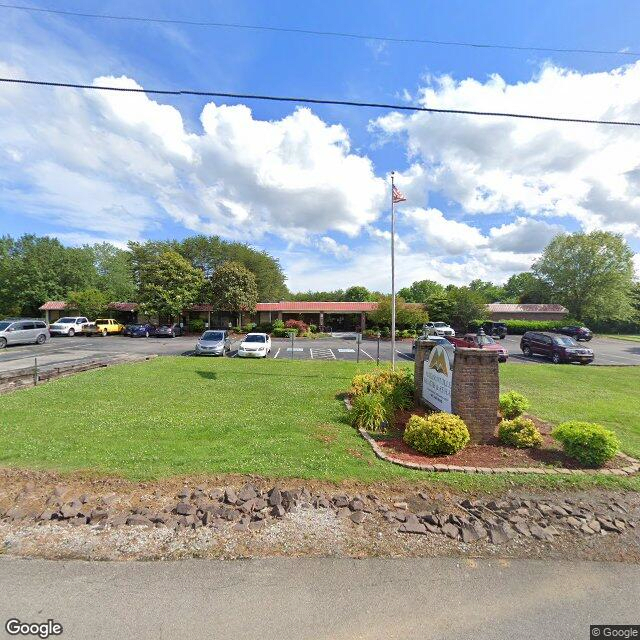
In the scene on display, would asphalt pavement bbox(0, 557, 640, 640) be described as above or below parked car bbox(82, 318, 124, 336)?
below

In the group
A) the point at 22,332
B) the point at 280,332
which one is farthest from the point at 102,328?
the point at 280,332

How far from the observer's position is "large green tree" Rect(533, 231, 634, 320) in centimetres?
4428

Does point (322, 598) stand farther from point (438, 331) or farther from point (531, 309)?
point (531, 309)

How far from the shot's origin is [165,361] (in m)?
15.7

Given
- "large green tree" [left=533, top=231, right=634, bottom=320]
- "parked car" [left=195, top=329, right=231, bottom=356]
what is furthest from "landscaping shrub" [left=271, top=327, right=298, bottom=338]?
"large green tree" [left=533, top=231, right=634, bottom=320]

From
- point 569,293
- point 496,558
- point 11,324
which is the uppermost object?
point 569,293

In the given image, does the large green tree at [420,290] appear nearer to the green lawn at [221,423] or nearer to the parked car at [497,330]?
the parked car at [497,330]

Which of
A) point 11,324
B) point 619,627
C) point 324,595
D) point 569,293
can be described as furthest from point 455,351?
point 569,293

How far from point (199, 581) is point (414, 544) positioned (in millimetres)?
2009

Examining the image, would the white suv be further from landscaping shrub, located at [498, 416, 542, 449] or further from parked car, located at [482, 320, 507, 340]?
parked car, located at [482, 320, 507, 340]

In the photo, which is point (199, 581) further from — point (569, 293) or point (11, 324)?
point (569, 293)

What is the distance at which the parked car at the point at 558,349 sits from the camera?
18.3 m

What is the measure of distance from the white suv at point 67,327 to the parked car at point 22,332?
7837mm

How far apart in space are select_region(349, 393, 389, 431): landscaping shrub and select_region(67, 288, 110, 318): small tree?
130ft
